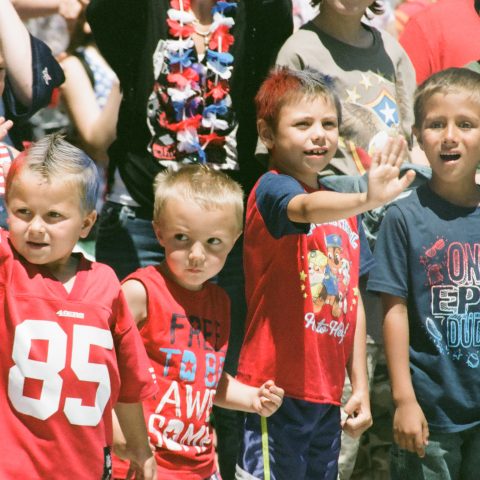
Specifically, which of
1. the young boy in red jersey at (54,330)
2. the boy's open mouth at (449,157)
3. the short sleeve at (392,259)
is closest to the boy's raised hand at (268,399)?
the young boy in red jersey at (54,330)

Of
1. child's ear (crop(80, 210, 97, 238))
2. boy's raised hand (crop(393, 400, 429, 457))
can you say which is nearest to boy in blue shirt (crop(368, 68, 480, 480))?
boy's raised hand (crop(393, 400, 429, 457))

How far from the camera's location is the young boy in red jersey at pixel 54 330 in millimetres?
2846

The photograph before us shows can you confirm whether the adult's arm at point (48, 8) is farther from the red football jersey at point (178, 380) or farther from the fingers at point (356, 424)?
the fingers at point (356, 424)

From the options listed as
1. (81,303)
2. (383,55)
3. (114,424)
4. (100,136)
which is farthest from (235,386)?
(383,55)

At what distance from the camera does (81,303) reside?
292 cm

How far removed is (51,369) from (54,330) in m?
0.10

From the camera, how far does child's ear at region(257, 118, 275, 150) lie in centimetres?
358

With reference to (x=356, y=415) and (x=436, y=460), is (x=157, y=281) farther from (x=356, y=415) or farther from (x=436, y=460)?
(x=436, y=460)

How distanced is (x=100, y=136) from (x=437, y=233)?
1.20 metres

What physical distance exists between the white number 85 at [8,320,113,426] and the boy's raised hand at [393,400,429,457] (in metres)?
1.16

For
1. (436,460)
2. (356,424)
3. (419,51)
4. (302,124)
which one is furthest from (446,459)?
(419,51)

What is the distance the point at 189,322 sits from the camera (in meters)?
3.27

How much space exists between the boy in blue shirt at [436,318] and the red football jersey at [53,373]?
1107 millimetres

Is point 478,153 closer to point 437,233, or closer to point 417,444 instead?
point 437,233
